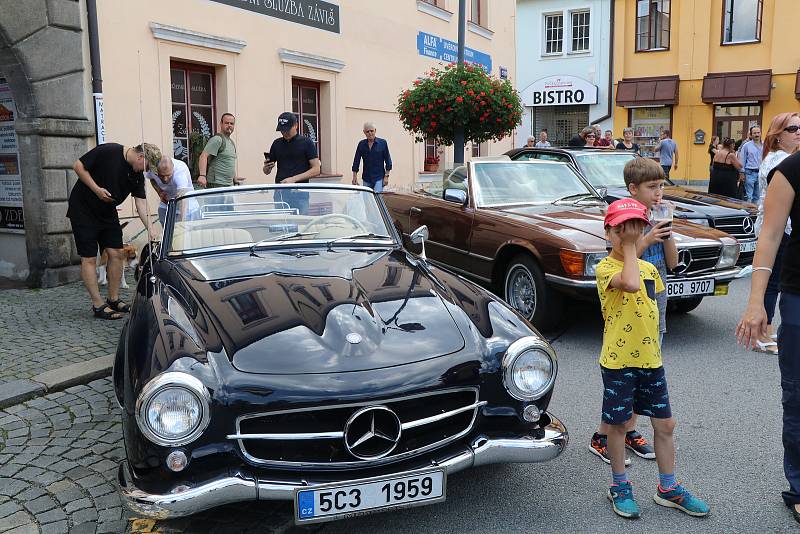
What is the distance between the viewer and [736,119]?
26.3 meters

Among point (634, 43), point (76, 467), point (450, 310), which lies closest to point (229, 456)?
point (450, 310)

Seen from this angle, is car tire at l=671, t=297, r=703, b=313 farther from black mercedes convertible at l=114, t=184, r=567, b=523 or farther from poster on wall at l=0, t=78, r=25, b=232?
poster on wall at l=0, t=78, r=25, b=232

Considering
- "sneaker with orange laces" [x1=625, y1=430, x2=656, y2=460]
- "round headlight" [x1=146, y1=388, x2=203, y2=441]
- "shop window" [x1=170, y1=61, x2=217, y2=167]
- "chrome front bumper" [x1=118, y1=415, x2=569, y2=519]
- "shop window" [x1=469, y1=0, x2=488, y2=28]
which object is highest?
"shop window" [x1=469, y1=0, x2=488, y2=28]

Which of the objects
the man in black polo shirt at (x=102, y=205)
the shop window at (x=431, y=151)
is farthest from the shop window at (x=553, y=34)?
the man in black polo shirt at (x=102, y=205)

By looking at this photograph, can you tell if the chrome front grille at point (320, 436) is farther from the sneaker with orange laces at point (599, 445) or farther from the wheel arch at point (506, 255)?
the wheel arch at point (506, 255)

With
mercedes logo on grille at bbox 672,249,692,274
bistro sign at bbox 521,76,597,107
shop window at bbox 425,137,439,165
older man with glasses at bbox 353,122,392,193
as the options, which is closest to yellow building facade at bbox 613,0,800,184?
bistro sign at bbox 521,76,597,107

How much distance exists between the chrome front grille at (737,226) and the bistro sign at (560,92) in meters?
21.2

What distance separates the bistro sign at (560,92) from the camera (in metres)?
28.8

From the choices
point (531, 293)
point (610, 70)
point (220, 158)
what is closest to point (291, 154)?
point (220, 158)

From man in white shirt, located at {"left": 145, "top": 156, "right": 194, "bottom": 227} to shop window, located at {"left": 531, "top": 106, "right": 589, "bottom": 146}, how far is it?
2467cm

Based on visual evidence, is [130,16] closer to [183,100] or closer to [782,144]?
[183,100]

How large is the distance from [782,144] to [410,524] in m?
4.25

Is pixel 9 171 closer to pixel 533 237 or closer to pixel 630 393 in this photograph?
pixel 533 237

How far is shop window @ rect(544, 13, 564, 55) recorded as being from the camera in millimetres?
29469
